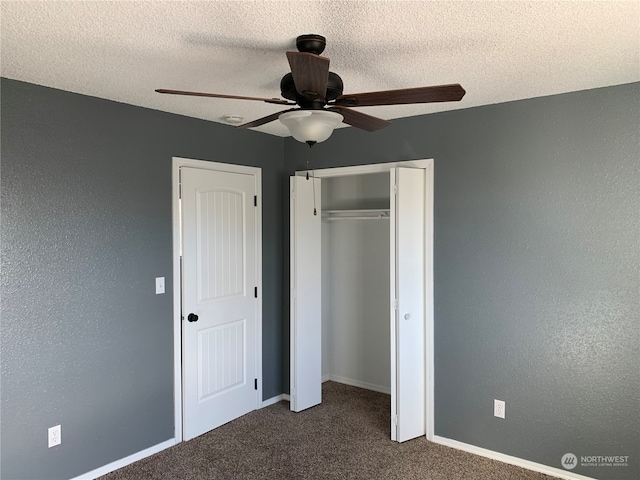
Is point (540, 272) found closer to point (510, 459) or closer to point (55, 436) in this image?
point (510, 459)

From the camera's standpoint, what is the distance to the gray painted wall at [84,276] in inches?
108

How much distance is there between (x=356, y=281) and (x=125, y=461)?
2.55 m

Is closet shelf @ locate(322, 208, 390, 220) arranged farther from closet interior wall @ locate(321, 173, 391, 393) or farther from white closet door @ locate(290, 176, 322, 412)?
white closet door @ locate(290, 176, 322, 412)

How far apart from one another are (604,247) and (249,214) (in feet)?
8.71

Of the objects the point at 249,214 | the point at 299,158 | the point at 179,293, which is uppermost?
the point at 299,158

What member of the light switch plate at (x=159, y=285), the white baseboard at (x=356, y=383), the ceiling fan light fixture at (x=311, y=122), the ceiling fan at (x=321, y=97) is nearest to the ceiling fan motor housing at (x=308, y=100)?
the ceiling fan at (x=321, y=97)

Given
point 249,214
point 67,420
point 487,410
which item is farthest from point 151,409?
point 487,410

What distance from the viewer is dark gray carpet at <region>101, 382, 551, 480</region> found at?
10.3 feet

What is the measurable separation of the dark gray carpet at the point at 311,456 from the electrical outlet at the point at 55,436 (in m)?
0.42

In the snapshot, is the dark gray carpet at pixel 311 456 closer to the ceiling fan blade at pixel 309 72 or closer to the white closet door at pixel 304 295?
the white closet door at pixel 304 295

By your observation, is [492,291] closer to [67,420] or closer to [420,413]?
[420,413]

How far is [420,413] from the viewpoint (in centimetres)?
365

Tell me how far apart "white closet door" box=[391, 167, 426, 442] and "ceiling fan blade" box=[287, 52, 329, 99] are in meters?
1.69

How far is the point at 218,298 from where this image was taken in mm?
3895
